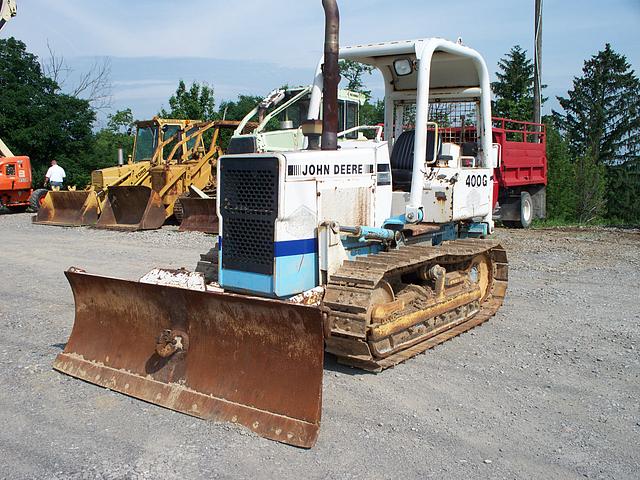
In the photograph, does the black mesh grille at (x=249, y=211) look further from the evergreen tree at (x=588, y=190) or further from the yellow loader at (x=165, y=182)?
the evergreen tree at (x=588, y=190)

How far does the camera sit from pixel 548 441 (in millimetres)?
4117

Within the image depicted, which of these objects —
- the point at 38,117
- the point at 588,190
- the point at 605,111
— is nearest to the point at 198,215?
the point at 588,190

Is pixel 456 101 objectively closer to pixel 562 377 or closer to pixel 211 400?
pixel 562 377

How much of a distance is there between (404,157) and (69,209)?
12980mm

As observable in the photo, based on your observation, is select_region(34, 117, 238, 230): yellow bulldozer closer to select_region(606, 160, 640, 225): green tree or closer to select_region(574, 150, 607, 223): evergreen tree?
select_region(574, 150, 607, 223): evergreen tree

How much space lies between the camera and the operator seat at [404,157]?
657cm

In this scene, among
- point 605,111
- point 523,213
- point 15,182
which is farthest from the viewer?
point 605,111

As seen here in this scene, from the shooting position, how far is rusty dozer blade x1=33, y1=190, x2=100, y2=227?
56.0 ft

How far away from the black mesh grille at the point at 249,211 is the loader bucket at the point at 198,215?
31.6ft

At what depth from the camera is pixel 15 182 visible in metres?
21.6

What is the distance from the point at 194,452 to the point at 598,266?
26.1 feet

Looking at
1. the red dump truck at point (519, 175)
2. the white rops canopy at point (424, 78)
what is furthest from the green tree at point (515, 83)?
the white rops canopy at point (424, 78)

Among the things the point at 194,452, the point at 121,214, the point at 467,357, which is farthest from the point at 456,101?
the point at 121,214

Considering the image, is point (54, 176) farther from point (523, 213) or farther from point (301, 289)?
point (301, 289)
